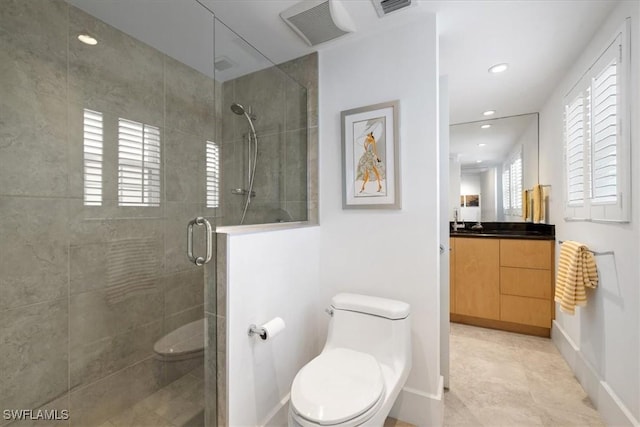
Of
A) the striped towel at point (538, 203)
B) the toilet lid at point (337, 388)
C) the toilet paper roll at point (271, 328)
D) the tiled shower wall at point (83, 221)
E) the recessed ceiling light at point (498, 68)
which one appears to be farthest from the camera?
the striped towel at point (538, 203)

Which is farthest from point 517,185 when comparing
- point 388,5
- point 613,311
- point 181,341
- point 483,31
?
point 181,341

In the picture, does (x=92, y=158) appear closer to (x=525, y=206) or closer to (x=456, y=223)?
(x=456, y=223)

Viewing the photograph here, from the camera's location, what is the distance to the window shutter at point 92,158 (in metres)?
1.43

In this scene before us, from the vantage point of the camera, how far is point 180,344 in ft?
5.16

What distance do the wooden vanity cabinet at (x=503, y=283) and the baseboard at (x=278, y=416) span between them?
2.10m

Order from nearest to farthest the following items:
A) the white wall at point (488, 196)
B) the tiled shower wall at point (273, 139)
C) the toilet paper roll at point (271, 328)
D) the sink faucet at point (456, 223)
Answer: the toilet paper roll at point (271, 328), the tiled shower wall at point (273, 139), the white wall at point (488, 196), the sink faucet at point (456, 223)

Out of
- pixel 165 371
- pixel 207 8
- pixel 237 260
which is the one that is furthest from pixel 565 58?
pixel 165 371

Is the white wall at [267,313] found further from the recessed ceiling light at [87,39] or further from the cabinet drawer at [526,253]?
the cabinet drawer at [526,253]

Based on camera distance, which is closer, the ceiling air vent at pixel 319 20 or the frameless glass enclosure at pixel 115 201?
the frameless glass enclosure at pixel 115 201

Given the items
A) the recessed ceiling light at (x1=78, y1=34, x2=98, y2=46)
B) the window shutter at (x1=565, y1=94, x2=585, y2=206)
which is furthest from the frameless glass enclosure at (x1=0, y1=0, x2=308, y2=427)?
the window shutter at (x1=565, y1=94, x2=585, y2=206)

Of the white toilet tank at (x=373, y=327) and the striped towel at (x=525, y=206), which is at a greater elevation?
the striped towel at (x=525, y=206)

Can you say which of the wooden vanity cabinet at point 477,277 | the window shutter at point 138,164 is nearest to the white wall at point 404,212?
the window shutter at point 138,164

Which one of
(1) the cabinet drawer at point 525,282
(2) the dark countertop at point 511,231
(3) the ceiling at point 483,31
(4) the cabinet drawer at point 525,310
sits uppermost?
(3) the ceiling at point 483,31

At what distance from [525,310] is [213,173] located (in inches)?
118
